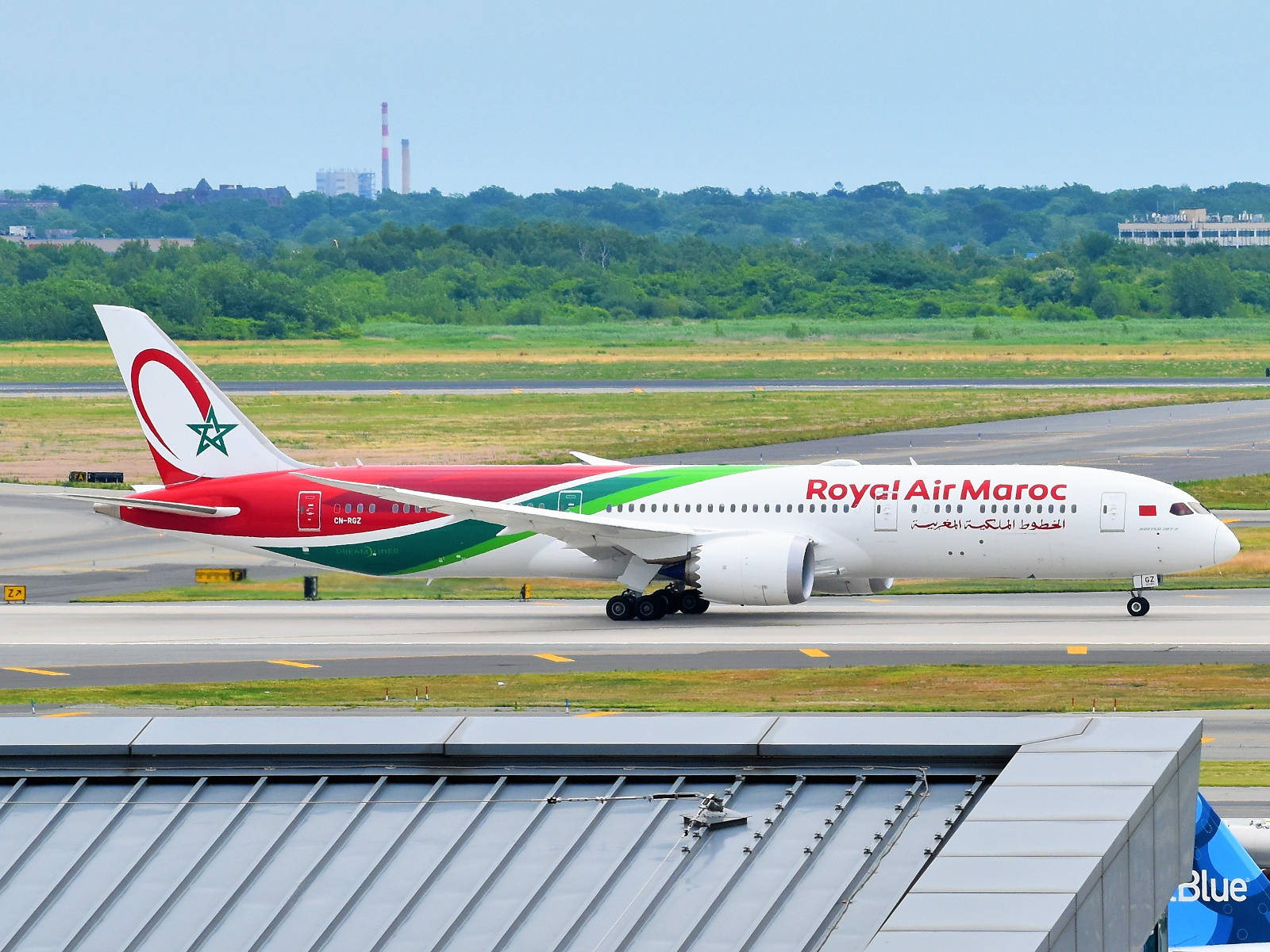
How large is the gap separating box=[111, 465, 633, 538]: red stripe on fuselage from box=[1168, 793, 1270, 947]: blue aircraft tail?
34.6 metres

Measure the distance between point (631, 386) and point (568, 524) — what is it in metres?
85.1

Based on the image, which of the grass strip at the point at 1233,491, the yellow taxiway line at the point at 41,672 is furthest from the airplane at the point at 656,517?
the grass strip at the point at 1233,491

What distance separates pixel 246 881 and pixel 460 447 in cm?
8323

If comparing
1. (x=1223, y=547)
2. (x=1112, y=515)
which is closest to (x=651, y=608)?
(x=1112, y=515)

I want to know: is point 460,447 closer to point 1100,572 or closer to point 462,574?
point 462,574

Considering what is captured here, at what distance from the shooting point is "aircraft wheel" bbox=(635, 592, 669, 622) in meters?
51.2

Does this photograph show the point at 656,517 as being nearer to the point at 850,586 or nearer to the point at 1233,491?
the point at 850,586

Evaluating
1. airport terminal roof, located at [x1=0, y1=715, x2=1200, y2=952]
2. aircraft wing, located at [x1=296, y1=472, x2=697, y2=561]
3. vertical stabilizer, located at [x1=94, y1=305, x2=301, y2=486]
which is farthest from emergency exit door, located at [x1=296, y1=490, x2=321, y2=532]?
airport terminal roof, located at [x1=0, y1=715, x2=1200, y2=952]

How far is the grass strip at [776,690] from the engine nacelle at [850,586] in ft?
27.8

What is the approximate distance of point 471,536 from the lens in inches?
2020

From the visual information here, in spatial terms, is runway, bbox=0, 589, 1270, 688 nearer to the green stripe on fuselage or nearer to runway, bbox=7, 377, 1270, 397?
the green stripe on fuselage

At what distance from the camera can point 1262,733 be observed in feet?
113

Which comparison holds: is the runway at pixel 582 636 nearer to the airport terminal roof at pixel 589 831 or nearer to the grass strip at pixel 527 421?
the airport terminal roof at pixel 589 831

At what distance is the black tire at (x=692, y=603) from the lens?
5172cm
